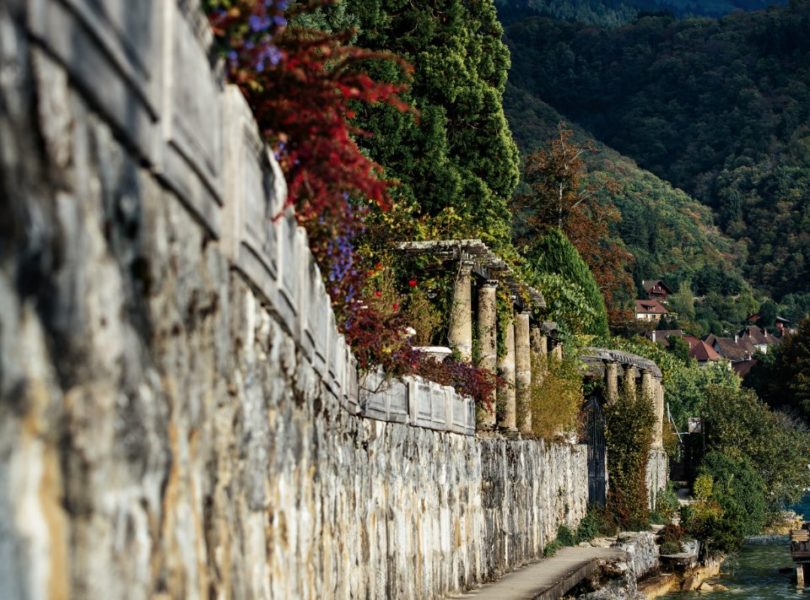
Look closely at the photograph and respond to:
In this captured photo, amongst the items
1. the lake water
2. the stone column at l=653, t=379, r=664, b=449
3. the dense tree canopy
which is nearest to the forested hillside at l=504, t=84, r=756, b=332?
the dense tree canopy

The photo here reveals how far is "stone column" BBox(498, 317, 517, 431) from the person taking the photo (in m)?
26.5

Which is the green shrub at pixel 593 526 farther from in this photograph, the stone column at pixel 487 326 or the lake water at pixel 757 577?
the stone column at pixel 487 326

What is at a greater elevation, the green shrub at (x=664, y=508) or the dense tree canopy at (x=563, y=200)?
the dense tree canopy at (x=563, y=200)

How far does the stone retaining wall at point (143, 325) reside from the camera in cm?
301

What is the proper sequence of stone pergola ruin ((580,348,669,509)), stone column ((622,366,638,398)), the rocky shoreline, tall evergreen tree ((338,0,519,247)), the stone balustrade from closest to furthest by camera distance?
the stone balustrade → the rocky shoreline → tall evergreen tree ((338,0,519,247)) → stone pergola ruin ((580,348,669,509)) → stone column ((622,366,638,398))

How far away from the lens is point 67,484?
3.26 metres

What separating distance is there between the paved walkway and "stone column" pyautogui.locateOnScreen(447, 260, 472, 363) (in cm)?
365

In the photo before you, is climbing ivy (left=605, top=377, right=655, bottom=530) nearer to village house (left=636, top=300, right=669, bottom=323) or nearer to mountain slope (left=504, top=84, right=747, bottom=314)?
mountain slope (left=504, top=84, right=747, bottom=314)

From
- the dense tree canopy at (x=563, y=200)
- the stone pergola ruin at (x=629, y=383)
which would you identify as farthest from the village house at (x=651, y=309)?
the stone pergola ruin at (x=629, y=383)

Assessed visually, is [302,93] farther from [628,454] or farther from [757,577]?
[757,577]

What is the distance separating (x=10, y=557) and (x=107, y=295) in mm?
867

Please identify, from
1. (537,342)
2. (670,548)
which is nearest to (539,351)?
(537,342)

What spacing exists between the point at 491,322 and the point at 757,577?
22.4 metres

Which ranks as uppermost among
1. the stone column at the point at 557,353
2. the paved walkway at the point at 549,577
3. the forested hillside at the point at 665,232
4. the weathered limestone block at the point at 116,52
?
the forested hillside at the point at 665,232
